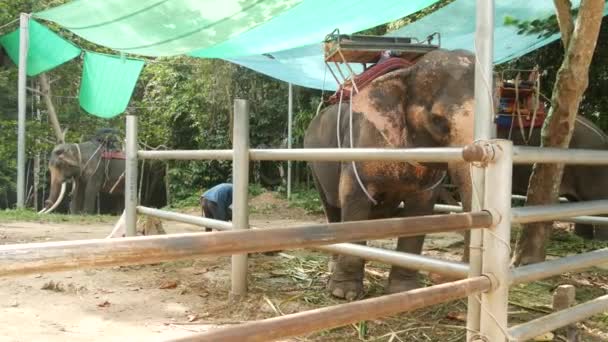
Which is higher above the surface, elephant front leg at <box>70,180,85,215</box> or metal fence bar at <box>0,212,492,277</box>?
metal fence bar at <box>0,212,492,277</box>

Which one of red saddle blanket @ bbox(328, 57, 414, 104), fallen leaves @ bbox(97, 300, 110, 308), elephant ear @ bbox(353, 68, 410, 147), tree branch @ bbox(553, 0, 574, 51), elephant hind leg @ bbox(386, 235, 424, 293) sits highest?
tree branch @ bbox(553, 0, 574, 51)

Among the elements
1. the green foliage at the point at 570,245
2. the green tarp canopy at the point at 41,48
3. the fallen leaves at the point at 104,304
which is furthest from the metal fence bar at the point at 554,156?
the green tarp canopy at the point at 41,48

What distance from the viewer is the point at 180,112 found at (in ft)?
44.3

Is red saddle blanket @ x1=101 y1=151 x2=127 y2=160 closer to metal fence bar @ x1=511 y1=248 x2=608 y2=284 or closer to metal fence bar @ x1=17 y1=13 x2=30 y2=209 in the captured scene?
metal fence bar @ x1=17 y1=13 x2=30 y2=209

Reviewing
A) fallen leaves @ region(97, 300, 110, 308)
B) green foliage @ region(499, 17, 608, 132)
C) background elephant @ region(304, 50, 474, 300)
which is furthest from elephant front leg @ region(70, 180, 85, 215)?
background elephant @ region(304, 50, 474, 300)

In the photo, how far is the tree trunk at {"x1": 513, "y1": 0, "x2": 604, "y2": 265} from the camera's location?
372cm

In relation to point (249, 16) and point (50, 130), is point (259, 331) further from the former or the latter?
point (50, 130)

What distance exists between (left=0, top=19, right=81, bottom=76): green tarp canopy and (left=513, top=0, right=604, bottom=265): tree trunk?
265 inches

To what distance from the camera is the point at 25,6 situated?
1168cm

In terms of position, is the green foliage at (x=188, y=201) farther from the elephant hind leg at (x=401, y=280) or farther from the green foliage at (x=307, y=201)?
the elephant hind leg at (x=401, y=280)

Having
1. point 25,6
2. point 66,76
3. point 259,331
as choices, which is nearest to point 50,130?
point 66,76

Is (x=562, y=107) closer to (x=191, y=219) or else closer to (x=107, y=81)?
(x=191, y=219)

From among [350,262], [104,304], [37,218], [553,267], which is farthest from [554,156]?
[37,218]

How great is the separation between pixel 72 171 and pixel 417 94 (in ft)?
32.9
